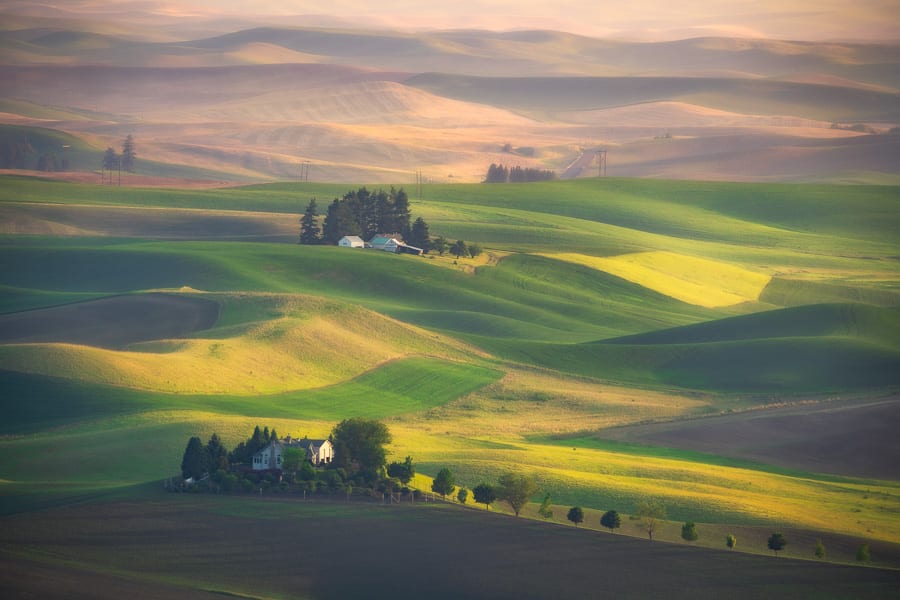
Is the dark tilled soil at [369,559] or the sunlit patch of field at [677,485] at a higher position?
the sunlit patch of field at [677,485]

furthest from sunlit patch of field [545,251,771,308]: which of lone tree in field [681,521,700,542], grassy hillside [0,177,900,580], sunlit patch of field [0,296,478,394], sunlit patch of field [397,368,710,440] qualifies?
lone tree in field [681,521,700,542]

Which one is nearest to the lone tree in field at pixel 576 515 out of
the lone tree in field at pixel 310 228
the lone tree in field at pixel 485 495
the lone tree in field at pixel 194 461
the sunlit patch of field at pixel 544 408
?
the lone tree in field at pixel 485 495

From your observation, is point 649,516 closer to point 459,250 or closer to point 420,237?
point 459,250

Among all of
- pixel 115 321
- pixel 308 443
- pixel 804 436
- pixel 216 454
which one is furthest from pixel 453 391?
pixel 216 454

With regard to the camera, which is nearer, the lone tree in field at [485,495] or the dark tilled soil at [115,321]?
the lone tree in field at [485,495]

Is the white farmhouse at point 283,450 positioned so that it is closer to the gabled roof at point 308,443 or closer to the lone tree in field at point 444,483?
the gabled roof at point 308,443

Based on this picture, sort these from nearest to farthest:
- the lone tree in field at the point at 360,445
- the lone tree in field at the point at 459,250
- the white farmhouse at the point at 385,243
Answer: the lone tree in field at the point at 360,445, the lone tree in field at the point at 459,250, the white farmhouse at the point at 385,243

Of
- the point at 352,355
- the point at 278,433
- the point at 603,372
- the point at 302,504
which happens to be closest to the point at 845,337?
the point at 603,372
